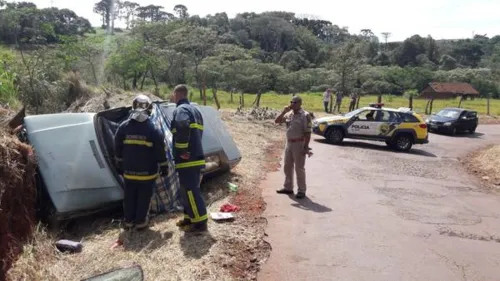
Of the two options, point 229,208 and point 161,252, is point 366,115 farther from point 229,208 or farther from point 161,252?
point 161,252

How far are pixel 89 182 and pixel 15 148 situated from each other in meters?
1.01

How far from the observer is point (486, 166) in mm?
14227

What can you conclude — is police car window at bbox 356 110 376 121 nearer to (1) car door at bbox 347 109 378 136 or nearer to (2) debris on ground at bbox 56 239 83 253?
(1) car door at bbox 347 109 378 136

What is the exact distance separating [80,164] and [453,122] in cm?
2178

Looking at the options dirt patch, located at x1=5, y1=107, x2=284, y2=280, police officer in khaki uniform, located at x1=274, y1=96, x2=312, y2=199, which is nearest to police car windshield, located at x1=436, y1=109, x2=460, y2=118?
police officer in khaki uniform, located at x1=274, y1=96, x2=312, y2=199

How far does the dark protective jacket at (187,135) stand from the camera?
221 inches

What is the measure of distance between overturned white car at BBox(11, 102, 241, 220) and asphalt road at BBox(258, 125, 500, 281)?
2.01 m

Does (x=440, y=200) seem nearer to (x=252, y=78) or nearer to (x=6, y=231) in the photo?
(x=6, y=231)

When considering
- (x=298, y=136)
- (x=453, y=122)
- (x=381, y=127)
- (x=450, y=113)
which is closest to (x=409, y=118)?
(x=381, y=127)

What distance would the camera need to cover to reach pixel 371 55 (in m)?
93.8

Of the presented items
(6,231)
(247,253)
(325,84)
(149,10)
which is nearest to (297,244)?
(247,253)

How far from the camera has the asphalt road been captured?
5.28 m

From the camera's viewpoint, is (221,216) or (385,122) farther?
(385,122)

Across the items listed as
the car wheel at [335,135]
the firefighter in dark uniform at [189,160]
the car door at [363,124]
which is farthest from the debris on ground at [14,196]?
the car door at [363,124]
